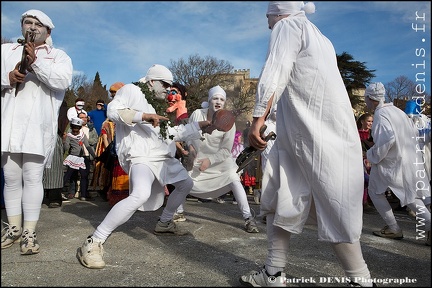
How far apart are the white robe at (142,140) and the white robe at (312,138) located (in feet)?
5.27

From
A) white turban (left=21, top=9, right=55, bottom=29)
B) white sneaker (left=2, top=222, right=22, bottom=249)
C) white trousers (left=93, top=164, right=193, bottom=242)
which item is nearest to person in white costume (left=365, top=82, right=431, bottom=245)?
white trousers (left=93, top=164, right=193, bottom=242)

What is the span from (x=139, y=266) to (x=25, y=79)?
6.02ft

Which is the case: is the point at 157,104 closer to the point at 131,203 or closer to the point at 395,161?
the point at 131,203

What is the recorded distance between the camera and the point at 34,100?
3.19 metres

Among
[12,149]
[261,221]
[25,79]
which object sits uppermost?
[25,79]

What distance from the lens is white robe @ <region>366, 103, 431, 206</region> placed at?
4.33 meters

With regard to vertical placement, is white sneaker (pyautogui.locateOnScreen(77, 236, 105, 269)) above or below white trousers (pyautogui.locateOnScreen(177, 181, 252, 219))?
below

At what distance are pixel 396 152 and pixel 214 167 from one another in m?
2.34

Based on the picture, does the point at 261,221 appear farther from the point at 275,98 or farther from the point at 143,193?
the point at 275,98

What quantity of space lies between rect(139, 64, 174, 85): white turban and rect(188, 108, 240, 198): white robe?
4.62 ft

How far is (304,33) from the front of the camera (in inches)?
98.0

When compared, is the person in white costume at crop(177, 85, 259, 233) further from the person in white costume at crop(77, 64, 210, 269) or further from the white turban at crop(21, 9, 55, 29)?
the white turban at crop(21, 9, 55, 29)

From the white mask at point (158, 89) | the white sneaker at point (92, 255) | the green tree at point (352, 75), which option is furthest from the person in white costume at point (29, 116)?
the green tree at point (352, 75)

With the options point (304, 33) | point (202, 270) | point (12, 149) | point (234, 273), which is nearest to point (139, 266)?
point (202, 270)
